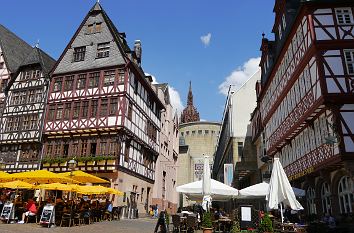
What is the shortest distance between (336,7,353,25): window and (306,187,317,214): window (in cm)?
940

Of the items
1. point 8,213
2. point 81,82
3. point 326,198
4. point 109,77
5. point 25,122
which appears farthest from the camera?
point 25,122

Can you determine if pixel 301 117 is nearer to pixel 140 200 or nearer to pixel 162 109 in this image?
pixel 140 200

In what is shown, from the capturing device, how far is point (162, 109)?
40.7 metres

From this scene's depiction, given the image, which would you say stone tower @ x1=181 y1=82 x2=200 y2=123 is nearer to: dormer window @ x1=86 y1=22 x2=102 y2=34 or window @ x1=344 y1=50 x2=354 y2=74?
dormer window @ x1=86 y1=22 x2=102 y2=34

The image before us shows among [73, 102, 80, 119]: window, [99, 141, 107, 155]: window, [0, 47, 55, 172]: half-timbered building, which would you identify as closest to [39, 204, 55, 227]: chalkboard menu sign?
[99, 141, 107, 155]: window

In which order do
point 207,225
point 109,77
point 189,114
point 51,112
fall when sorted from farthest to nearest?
1. point 189,114
2. point 51,112
3. point 109,77
4. point 207,225

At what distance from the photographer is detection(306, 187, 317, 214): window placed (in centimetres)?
1911

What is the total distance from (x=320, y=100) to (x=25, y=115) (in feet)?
88.3

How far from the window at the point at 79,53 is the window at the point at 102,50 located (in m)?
1.67

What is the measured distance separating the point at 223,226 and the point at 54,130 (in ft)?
62.8

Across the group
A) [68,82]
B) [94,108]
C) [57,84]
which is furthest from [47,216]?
[57,84]

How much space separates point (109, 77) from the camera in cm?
2952

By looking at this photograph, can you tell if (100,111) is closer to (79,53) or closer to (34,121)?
(79,53)

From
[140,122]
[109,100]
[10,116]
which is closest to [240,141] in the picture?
[140,122]
